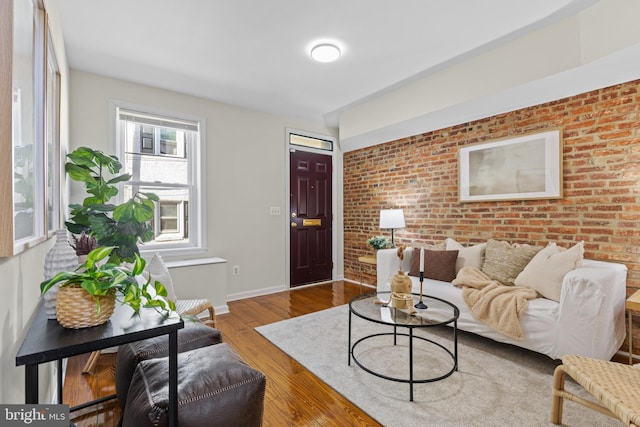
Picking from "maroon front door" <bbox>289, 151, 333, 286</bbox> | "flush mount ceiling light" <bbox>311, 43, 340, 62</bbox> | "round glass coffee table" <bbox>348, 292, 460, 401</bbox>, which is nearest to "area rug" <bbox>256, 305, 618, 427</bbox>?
"round glass coffee table" <bbox>348, 292, 460, 401</bbox>

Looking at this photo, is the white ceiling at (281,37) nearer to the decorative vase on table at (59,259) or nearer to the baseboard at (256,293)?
the decorative vase on table at (59,259)

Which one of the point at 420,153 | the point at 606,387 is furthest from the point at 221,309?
the point at 606,387

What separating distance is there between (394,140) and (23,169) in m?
3.94

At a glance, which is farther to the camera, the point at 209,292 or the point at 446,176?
the point at 446,176

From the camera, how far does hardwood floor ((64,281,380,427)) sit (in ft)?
5.57

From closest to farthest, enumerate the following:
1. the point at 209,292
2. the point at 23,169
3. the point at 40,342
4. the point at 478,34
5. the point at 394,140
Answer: the point at 40,342
the point at 23,169
the point at 478,34
the point at 209,292
the point at 394,140

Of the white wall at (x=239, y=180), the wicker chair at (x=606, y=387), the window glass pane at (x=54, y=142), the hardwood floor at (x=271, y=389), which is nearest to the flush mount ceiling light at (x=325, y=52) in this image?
the white wall at (x=239, y=180)

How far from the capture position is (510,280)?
266 cm

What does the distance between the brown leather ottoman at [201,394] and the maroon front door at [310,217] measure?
10.2 ft

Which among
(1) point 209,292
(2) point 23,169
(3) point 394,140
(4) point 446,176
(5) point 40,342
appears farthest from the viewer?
(3) point 394,140

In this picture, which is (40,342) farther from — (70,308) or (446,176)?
(446,176)

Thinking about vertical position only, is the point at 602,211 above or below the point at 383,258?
above

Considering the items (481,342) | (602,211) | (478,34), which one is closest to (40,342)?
(481,342)

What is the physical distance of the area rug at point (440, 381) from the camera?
1.68m
